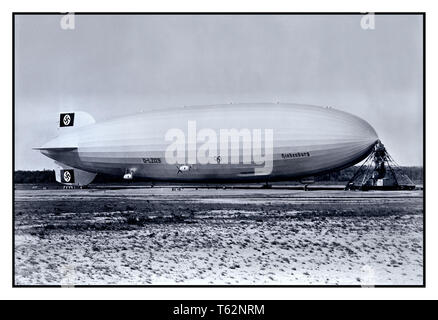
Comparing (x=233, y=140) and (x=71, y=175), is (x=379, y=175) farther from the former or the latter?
(x=71, y=175)

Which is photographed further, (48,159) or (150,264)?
(48,159)

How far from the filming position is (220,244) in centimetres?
927

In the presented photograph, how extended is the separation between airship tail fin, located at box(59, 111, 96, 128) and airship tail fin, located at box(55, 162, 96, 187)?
1769 millimetres

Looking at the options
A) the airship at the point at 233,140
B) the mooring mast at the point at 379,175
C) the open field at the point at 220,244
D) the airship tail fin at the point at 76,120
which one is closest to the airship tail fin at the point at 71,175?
the airship at the point at 233,140

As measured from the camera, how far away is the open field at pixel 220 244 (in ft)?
27.2

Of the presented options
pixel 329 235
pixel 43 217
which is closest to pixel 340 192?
pixel 329 235

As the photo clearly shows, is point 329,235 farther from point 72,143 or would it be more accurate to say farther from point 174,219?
point 72,143

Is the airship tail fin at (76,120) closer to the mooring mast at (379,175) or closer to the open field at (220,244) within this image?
the open field at (220,244)

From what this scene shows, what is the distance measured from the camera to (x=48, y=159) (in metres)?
15.0

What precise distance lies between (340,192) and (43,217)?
8.62m

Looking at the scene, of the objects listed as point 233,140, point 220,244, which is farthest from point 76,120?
point 220,244

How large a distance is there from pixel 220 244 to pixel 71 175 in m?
9.04

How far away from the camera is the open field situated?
8.29 meters

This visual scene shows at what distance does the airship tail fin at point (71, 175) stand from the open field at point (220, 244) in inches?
185
